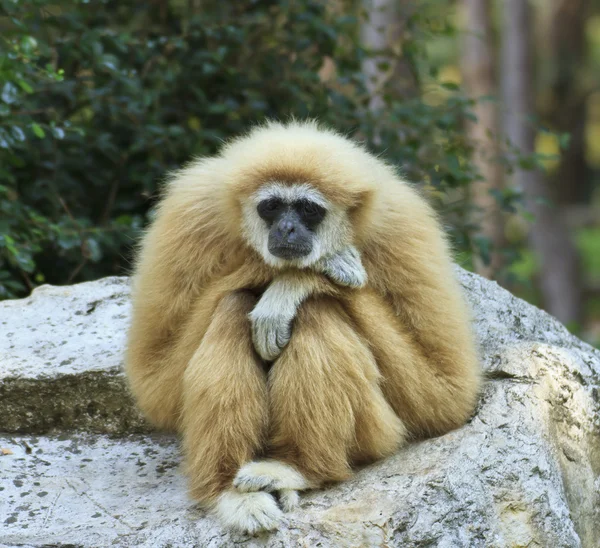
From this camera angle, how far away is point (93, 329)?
5191 millimetres

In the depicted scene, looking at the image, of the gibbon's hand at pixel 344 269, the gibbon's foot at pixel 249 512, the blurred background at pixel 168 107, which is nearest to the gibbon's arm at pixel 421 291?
the gibbon's hand at pixel 344 269

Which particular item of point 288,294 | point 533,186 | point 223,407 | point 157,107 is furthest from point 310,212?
point 533,186

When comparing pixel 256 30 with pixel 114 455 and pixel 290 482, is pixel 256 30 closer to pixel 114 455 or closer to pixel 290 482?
pixel 114 455

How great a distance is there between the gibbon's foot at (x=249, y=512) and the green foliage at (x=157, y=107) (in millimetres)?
2535

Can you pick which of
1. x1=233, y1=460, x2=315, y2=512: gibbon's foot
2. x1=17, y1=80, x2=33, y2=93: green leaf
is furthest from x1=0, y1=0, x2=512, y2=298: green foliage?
x1=233, y1=460, x2=315, y2=512: gibbon's foot

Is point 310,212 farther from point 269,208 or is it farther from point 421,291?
point 421,291

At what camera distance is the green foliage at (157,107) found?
242 inches

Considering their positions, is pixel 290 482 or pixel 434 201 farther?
pixel 434 201

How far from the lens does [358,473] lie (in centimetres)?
392

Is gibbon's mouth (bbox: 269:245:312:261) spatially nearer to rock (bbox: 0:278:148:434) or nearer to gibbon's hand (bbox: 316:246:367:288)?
gibbon's hand (bbox: 316:246:367:288)

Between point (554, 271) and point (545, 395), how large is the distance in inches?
406

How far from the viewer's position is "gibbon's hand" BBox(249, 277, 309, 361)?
371 centimetres

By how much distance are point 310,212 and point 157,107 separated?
3.06 m

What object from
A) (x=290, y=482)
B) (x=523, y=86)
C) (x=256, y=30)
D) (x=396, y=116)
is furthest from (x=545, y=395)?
(x=523, y=86)
